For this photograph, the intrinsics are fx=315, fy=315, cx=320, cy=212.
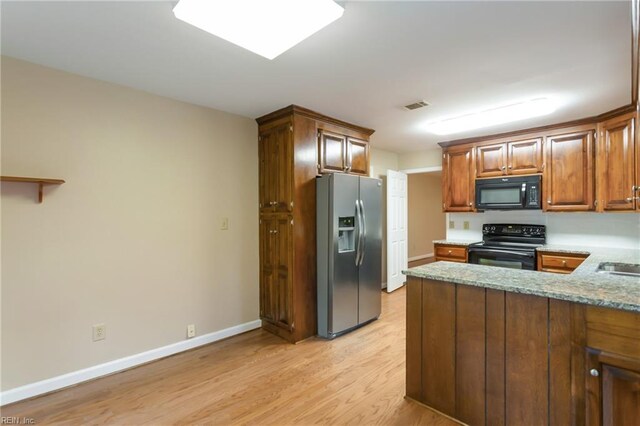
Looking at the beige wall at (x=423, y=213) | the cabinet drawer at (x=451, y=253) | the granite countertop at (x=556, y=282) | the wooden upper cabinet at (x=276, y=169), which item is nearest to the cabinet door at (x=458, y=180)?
the cabinet drawer at (x=451, y=253)

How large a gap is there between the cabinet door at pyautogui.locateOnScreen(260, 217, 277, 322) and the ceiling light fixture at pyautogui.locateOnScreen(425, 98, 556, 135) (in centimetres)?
223

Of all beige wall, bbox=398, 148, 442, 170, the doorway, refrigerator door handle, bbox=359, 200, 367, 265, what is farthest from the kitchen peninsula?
the doorway

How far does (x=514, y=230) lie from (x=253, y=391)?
149 inches

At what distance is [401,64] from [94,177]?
98.8 inches

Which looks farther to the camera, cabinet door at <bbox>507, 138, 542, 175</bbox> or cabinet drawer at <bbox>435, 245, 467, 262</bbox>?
cabinet drawer at <bbox>435, 245, 467, 262</bbox>

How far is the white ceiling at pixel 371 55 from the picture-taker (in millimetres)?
1687

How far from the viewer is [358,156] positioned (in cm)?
384

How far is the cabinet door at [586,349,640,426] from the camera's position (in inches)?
52.5

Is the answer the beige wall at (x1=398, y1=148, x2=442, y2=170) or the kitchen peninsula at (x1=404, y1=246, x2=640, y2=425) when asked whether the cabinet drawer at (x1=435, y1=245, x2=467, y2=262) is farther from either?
the kitchen peninsula at (x1=404, y1=246, x2=640, y2=425)

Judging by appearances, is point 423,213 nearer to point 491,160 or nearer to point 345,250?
point 491,160

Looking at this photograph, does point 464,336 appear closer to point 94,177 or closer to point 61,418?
point 61,418

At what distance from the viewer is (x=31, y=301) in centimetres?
223

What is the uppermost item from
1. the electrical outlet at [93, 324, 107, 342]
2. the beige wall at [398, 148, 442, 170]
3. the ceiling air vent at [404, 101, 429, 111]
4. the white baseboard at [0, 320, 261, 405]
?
the ceiling air vent at [404, 101, 429, 111]

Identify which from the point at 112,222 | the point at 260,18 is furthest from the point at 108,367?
the point at 260,18
